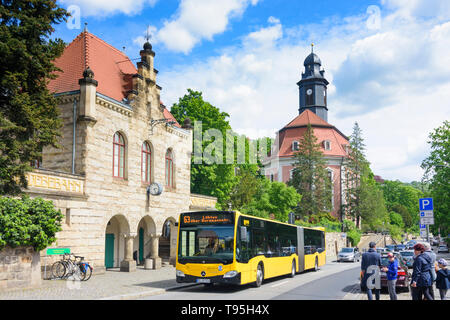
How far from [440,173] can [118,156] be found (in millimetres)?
36117

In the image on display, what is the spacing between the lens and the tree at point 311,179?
60188 millimetres

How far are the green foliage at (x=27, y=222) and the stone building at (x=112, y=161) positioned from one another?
2.92m

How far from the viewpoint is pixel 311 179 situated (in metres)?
61.9

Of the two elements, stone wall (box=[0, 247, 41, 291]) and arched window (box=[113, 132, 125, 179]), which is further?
arched window (box=[113, 132, 125, 179])

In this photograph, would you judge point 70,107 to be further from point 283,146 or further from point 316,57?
point 316,57

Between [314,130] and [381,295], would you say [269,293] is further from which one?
[314,130]

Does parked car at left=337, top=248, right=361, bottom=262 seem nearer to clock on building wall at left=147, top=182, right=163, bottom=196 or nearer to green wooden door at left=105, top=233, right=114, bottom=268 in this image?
clock on building wall at left=147, top=182, right=163, bottom=196

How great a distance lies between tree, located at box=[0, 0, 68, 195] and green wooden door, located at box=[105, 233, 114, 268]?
10.3 m

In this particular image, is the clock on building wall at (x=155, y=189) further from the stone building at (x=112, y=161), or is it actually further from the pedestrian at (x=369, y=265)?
the pedestrian at (x=369, y=265)

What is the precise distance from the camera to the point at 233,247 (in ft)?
51.8

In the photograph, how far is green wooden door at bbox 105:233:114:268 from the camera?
2616 centimetres

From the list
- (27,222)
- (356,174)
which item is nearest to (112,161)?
(27,222)

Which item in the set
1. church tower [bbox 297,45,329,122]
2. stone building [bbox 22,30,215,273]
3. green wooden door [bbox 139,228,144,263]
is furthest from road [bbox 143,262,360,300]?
church tower [bbox 297,45,329,122]

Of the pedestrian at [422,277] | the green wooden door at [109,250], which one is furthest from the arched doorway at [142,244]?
the pedestrian at [422,277]
